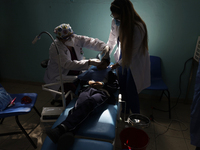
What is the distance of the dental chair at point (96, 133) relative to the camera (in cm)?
104

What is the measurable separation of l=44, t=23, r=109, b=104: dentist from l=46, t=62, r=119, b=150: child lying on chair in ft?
0.87

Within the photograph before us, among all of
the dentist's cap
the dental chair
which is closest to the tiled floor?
the dental chair

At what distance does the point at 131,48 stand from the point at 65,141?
111 centimetres

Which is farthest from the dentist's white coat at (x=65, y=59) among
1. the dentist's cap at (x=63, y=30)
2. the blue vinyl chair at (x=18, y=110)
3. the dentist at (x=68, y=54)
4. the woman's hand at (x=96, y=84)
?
the blue vinyl chair at (x=18, y=110)

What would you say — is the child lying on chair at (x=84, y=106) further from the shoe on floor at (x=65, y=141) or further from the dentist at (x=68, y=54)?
the dentist at (x=68, y=54)

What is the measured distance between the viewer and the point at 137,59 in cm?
170

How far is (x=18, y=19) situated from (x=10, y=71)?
1.14 meters

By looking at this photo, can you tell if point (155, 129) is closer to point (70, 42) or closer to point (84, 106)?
point (84, 106)

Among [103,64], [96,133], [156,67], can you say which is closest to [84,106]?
[96,133]

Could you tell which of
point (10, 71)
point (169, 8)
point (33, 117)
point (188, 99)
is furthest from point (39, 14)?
point (188, 99)

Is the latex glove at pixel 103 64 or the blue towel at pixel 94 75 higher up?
the latex glove at pixel 103 64

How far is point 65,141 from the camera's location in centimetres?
102

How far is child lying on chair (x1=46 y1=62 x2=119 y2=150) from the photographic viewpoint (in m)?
1.05

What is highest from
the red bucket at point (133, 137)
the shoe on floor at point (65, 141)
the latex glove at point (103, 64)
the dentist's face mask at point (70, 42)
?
the dentist's face mask at point (70, 42)
